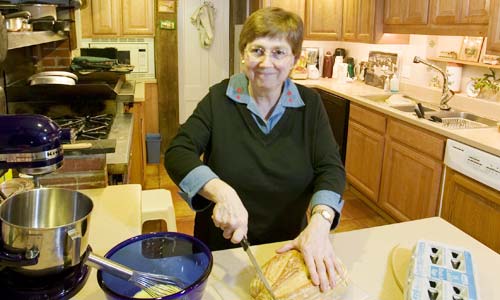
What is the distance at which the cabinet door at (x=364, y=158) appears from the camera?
11.5ft

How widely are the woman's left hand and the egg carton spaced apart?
0.17 meters

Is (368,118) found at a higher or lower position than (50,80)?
lower

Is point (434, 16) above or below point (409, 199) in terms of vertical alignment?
above

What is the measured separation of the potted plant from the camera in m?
3.11

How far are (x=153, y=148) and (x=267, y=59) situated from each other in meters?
3.54

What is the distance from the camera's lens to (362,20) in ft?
13.5

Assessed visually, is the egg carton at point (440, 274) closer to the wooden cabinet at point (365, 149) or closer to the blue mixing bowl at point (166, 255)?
the blue mixing bowl at point (166, 255)

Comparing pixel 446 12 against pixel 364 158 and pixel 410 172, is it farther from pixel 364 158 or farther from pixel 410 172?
pixel 364 158

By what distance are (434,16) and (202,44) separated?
2804 millimetres

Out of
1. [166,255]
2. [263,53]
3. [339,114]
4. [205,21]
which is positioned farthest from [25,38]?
[205,21]

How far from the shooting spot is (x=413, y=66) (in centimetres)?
395

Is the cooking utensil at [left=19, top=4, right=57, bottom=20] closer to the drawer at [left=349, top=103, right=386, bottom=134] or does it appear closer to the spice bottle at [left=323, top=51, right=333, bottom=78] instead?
the drawer at [left=349, top=103, right=386, bottom=134]

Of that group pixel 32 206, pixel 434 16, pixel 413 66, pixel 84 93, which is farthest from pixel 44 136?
pixel 413 66

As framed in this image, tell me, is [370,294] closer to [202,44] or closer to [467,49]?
[467,49]
